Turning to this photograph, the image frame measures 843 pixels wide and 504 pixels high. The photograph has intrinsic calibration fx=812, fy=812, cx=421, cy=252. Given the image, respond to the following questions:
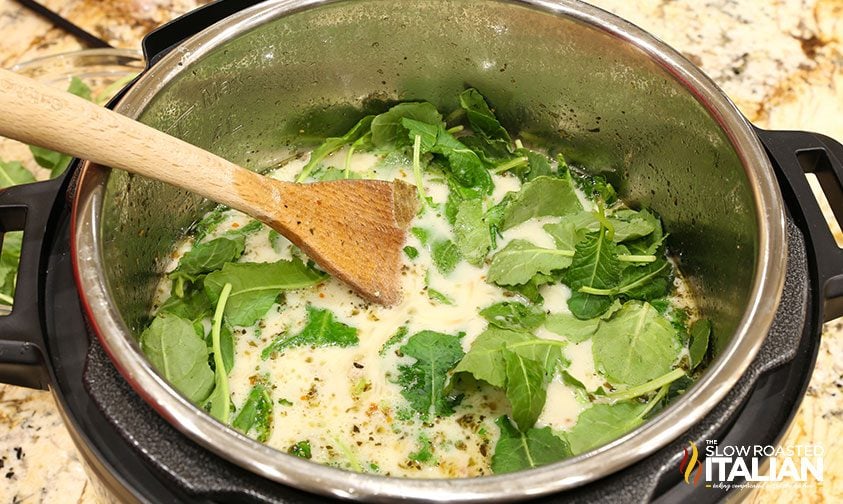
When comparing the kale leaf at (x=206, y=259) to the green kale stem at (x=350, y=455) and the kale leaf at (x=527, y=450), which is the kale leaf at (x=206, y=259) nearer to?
the green kale stem at (x=350, y=455)

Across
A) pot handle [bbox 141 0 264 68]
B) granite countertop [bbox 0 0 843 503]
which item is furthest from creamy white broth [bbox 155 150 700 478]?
granite countertop [bbox 0 0 843 503]

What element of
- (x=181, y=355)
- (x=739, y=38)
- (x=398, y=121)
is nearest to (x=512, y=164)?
(x=398, y=121)

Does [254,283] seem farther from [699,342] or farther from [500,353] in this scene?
[699,342]

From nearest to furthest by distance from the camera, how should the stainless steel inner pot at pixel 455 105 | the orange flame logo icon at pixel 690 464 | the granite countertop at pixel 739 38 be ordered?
the orange flame logo icon at pixel 690 464 < the stainless steel inner pot at pixel 455 105 < the granite countertop at pixel 739 38

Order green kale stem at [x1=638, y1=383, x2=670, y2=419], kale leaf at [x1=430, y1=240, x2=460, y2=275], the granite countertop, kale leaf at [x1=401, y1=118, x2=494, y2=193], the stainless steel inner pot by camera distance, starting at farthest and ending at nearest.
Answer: the granite countertop, kale leaf at [x1=401, y1=118, x2=494, y2=193], kale leaf at [x1=430, y1=240, x2=460, y2=275], green kale stem at [x1=638, y1=383, x2=670, y2=419], the stainless steel inner pot

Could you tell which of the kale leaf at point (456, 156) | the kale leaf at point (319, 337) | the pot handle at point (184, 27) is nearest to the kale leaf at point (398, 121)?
the kale leaf at point (456, 156)
